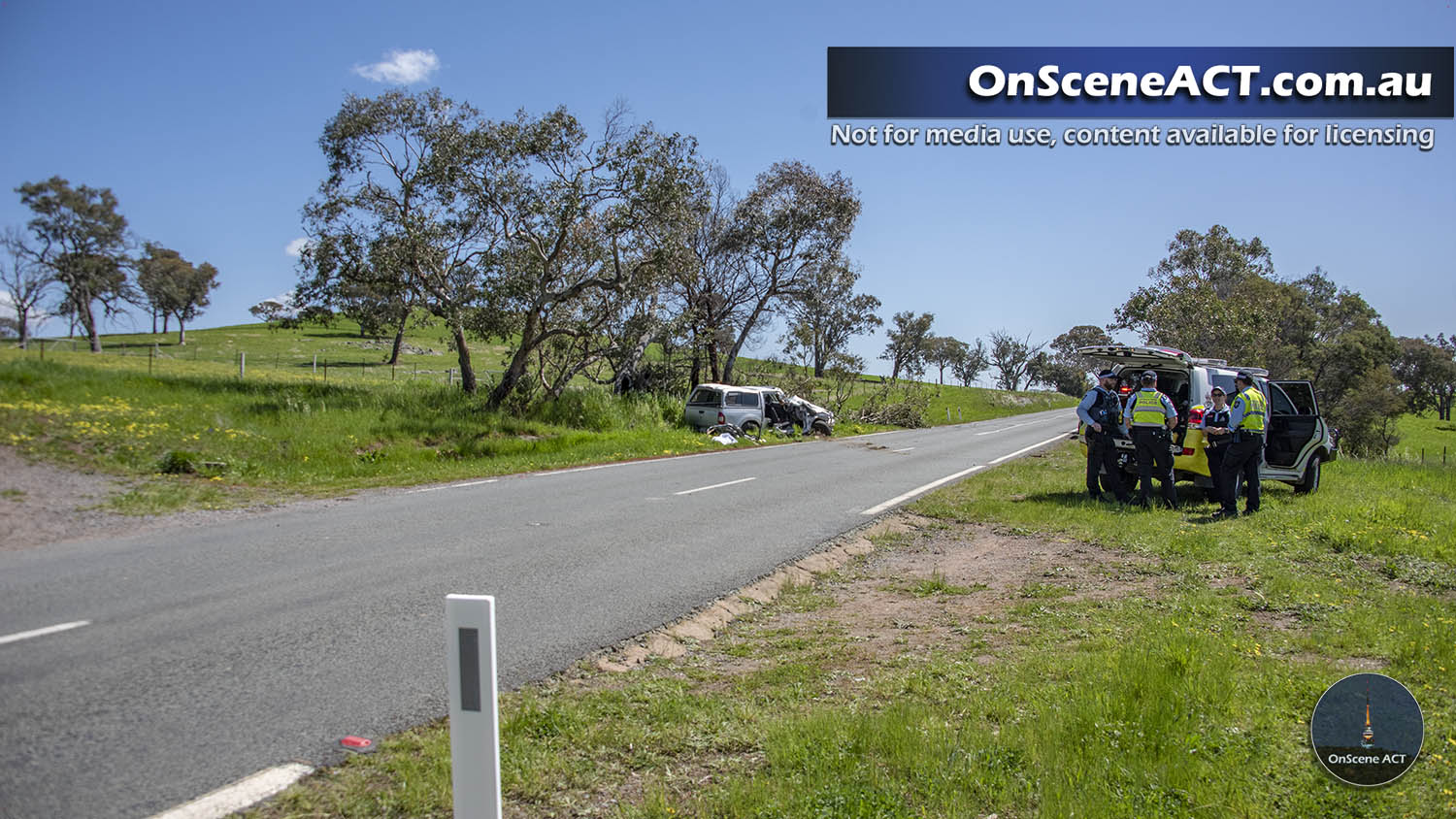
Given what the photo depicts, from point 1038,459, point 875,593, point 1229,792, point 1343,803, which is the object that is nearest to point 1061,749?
point 1229,792

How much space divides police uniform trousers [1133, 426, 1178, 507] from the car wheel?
353 cm

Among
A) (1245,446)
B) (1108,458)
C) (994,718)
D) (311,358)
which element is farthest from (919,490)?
(311,358)

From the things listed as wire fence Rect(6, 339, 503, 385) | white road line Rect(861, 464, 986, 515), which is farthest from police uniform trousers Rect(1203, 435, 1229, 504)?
wire fence Rect(6, 339, 503, 385)

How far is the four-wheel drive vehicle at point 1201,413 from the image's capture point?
40.0 ft

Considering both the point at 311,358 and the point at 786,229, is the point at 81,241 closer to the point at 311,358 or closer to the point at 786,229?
the point at 311,358

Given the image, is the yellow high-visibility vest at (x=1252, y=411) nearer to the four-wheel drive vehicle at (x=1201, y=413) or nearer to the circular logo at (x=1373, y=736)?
the four-wheel drive vehicle at (x=1201, y=413)

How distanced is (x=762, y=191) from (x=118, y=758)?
32.6 metres

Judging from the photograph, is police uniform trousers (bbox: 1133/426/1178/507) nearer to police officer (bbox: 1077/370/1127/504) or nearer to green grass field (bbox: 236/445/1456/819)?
police officer (bbox: 1077/370/1127/504)

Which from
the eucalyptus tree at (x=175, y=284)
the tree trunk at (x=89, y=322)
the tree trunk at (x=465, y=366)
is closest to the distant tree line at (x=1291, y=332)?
the tree trunk at (x=465, y=366)

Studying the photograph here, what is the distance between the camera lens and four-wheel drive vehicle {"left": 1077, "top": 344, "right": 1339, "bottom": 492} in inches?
480

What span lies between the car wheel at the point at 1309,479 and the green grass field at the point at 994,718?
23.9ft

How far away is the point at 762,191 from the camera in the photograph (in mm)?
Answer: 34281

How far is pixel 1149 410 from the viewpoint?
11320mm

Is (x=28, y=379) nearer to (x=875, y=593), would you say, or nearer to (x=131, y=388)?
(x=131, y=388)
